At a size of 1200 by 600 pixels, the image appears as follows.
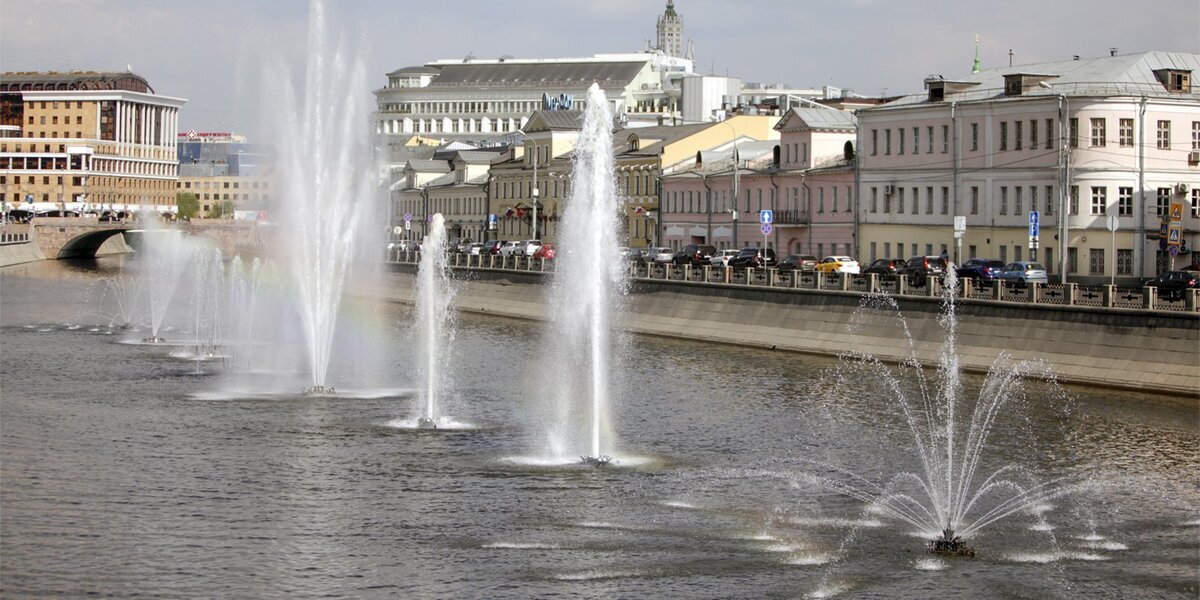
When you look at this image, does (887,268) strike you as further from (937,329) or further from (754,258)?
(754,258)

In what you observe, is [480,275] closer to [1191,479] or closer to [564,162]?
[564,162]

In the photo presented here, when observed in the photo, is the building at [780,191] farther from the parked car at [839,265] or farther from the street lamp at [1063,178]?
the street lamp at [1063,178]

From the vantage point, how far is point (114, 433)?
41.1 m

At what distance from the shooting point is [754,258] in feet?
276

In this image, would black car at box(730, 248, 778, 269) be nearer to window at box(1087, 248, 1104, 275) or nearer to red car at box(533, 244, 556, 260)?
red car at box(533, 244, 556, 260)

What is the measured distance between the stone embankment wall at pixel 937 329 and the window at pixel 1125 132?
15.4m

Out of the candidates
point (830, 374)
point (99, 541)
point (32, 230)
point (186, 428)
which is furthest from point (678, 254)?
point (32, 230)

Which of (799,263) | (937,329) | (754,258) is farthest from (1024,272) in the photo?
(754,258)

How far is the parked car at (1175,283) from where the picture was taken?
1991 inches

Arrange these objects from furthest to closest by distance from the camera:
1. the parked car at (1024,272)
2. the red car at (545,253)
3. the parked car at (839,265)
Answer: the red car at (545,253)
the parked car at (839,265)
the parked car at (1024,272)

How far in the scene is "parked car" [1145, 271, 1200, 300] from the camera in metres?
50.6

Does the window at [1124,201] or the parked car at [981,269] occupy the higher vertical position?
the window at [1124,201]

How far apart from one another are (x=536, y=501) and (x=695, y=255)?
193 ft

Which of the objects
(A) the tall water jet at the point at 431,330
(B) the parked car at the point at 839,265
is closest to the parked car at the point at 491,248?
(A) the tall water jet at the point at 431,330
